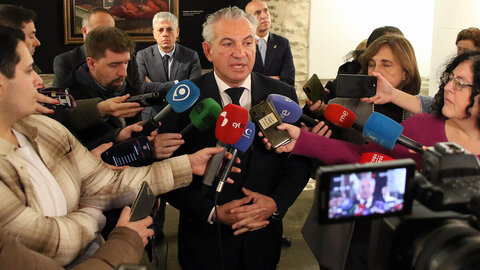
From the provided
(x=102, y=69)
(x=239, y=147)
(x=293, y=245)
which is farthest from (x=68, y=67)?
(x=293, y=245)

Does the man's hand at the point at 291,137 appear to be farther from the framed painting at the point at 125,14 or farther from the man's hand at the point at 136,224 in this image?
the framed painting at the point at 125,14

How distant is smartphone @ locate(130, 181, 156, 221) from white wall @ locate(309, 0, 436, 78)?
5.23 metres

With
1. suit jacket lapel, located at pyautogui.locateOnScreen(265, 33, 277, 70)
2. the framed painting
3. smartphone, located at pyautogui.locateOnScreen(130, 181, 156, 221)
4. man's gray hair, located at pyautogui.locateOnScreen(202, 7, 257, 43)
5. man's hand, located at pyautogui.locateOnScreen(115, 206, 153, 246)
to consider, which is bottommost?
man's hand, located at pyautogui.locateOnScreen(115, 206, 153, 246)

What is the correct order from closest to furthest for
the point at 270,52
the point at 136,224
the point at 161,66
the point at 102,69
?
the point at 136,224 → the point at 102,69 → the point at 161,66 → the point at 270,52

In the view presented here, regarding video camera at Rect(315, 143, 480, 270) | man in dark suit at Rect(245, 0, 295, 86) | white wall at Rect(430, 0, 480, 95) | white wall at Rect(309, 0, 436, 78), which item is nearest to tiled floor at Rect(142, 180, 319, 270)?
man in dark suit at Rect(245, 0, 295, 86)

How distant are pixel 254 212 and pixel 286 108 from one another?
445mm

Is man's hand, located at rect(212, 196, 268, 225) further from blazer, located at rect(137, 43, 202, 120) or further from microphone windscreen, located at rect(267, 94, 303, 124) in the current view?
blazer, located at rect(137, 43, 202, 120)

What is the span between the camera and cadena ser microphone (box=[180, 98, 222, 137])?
1.83 meters

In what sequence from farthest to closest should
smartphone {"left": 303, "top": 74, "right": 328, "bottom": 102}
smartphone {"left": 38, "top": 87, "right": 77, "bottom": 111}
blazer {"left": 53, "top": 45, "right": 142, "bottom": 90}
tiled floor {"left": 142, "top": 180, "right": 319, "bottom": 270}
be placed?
tiled floor {"left": 142, "top": 180, "right": 319, "bottom": 270}, blazer {"left": 53, "top": 45, "right": 142, "bottom": 90}, smartphone {"left": 303, "top": 74, "right": 328, "bottom": 102}, smartphone {"left": 38, "top": 87, "right": 77, "bottom": 111}

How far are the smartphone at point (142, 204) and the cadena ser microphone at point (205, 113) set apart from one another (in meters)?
0.45

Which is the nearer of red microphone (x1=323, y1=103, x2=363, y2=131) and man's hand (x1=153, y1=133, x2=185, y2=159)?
man's hand (x1=153, y1=133, x2=185, y2=159)

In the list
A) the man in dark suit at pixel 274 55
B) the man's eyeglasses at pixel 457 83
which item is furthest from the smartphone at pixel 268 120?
the man in dark suit at pixel 274 55

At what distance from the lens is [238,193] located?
79.0 inches

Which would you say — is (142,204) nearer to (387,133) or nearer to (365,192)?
(365,192)
